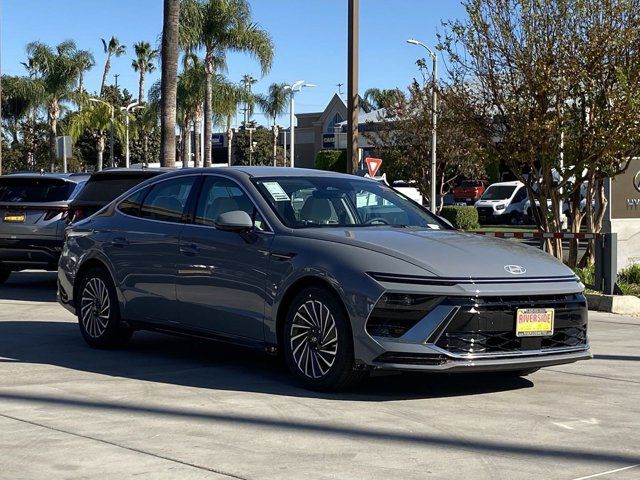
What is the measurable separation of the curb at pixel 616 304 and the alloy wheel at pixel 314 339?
762cm

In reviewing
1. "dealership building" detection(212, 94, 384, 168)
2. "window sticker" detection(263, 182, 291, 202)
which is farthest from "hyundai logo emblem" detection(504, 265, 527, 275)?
"dealership building" detection(212, 94, 384, 168)

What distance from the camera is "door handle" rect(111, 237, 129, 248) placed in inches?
376

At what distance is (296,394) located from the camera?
767cm

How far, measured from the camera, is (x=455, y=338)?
717 centimetres

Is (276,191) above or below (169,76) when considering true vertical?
below

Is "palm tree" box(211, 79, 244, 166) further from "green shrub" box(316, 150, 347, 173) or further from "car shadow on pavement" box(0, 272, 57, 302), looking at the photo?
"car shadow on pavement" box(0, 272, 57, 302)

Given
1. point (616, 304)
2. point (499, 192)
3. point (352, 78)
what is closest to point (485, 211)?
point (499, 192)

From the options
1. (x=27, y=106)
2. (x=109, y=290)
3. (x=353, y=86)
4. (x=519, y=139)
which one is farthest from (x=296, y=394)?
(x=27, y=106)

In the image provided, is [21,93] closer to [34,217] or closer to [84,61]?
[84,61]

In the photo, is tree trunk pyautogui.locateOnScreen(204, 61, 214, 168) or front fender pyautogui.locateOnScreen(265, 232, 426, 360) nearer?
front fender pyautogui.locateOnScreen(265, 232, 426, 360)

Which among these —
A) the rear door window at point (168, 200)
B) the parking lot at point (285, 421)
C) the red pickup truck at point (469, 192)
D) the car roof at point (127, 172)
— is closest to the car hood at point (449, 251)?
the parking lot at point (285, 421)

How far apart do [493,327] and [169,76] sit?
18.3m

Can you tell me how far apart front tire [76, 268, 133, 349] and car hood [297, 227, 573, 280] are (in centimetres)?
249

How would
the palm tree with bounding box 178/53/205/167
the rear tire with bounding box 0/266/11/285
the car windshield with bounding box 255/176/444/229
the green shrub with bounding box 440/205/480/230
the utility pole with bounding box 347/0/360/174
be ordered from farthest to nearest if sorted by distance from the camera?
the palm tree with bounding box 178/53/205/167 → the green shrub with bounding box 440/205/480/230 → the utility pole with bounding box 347/0/360/174 → the rear tire with bounding box 0/266/11/285 → the car windshield with bounding box 255/176/444/229
